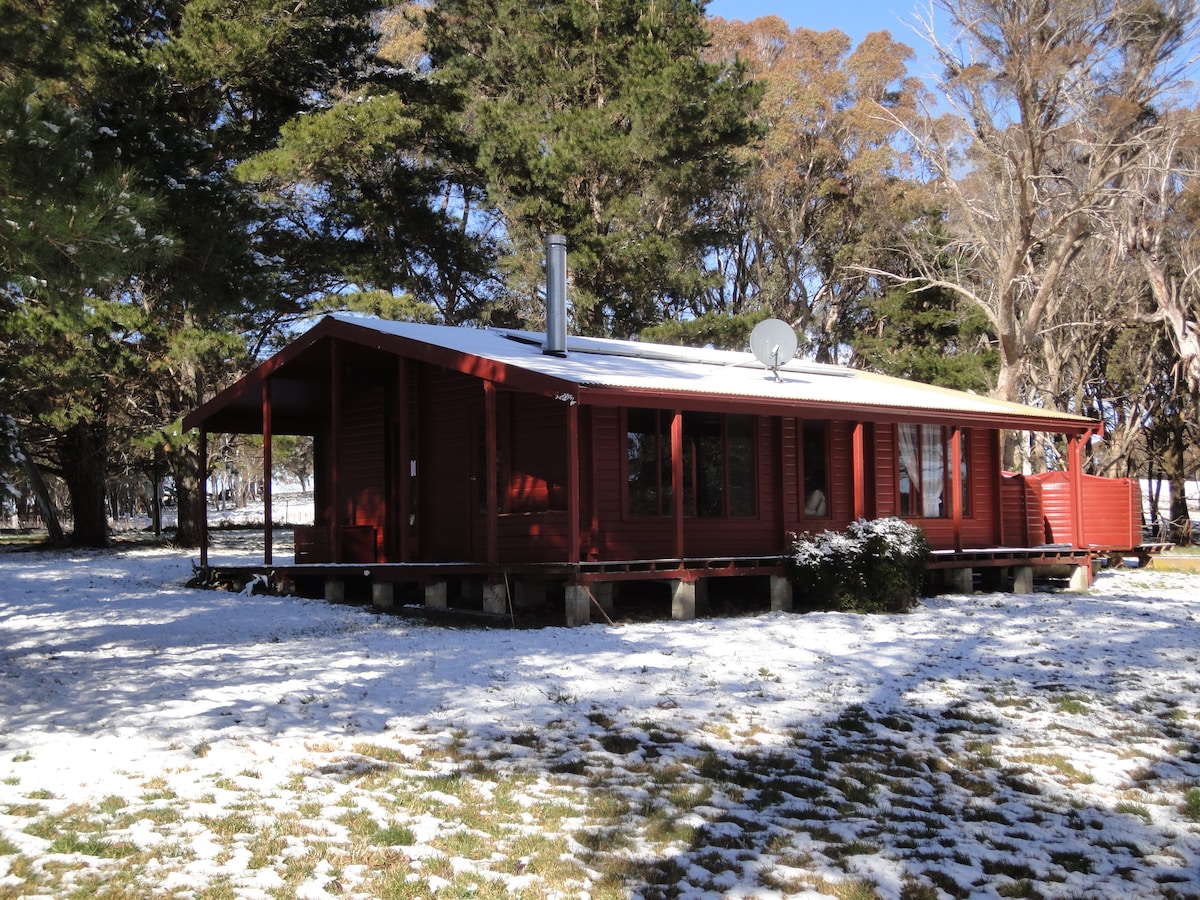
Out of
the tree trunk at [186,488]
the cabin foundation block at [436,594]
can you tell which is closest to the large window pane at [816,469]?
the cabin foundation block at [436,594]

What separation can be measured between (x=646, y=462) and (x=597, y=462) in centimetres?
84

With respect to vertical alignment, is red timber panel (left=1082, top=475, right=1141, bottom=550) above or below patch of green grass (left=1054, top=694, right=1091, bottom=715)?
above

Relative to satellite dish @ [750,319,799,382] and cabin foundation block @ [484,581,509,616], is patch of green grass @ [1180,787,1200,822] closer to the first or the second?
cabin foundation block @ [484,581,509,616]

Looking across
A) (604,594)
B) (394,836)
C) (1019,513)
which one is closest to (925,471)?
(1019,513)

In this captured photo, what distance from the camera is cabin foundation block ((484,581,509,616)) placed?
13039mm

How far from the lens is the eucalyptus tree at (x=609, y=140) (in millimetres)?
28953

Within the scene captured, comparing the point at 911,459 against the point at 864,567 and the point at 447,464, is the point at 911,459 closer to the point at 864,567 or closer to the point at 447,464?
the point at 864,567

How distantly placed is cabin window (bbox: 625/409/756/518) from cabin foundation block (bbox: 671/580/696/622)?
1.28m

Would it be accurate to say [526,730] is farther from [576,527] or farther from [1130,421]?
[1130,421]

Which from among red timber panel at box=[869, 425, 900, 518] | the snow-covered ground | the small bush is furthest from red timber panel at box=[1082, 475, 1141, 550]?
the snow-covered ground

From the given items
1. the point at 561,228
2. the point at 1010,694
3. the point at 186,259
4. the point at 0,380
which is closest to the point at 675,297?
the point at 561,228

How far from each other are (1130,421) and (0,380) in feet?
108

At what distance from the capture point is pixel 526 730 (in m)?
7.48

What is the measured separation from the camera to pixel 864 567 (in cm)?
1380
